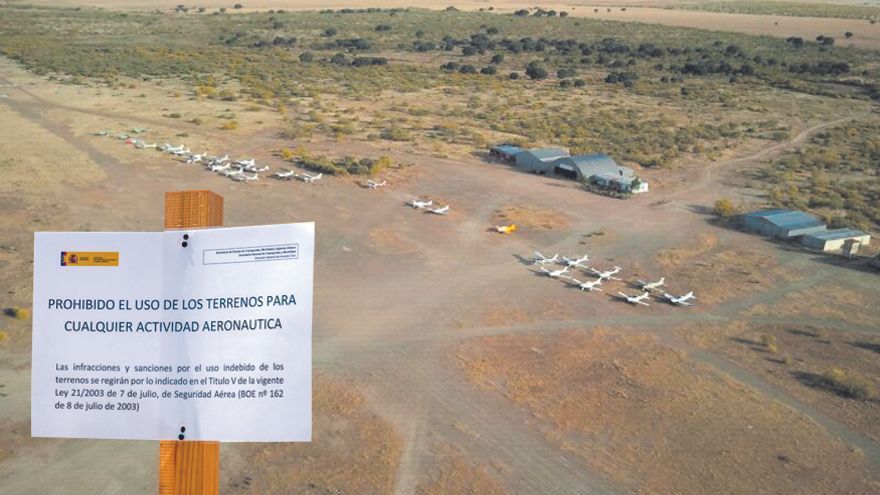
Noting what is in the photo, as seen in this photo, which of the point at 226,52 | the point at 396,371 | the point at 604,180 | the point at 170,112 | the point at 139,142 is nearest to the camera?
the point at 396,371

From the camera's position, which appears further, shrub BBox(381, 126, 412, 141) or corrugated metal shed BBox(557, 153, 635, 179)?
shrub BBox(381, 126, 412, 141)

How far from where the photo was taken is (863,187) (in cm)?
5919

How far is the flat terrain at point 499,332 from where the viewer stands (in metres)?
24.2

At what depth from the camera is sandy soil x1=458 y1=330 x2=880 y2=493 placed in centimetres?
2411

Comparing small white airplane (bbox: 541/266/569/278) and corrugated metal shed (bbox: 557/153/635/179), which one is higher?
corrugated metal shed (bbox: 557/153/635/179)

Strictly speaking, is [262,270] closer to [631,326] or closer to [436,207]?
[631,326]

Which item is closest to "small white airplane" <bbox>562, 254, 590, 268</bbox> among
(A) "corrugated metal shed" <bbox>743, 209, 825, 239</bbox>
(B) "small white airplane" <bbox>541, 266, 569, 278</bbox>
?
(B) "small white airplane" <bbox>541, 266, 569, 278</bbox>

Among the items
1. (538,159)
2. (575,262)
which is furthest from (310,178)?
(575,262)

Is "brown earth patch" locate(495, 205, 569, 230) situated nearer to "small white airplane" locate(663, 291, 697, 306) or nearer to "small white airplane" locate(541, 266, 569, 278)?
"small white airplane" locate(541, 266, 569, 278)

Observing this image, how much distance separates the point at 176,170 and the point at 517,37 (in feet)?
369

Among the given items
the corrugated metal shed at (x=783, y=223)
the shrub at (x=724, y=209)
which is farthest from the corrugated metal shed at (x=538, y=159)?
the corrugated metal shed at (x=783, y=223)

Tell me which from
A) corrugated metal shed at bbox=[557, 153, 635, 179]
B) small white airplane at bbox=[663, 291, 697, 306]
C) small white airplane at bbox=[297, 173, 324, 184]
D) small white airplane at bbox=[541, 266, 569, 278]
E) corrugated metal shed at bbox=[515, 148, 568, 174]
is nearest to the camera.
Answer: small white airplane at bbox=[663, 291, 697, 306]

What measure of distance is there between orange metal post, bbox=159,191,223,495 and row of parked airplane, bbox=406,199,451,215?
142 feet

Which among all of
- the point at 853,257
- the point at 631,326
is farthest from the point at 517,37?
the point at 631,326
